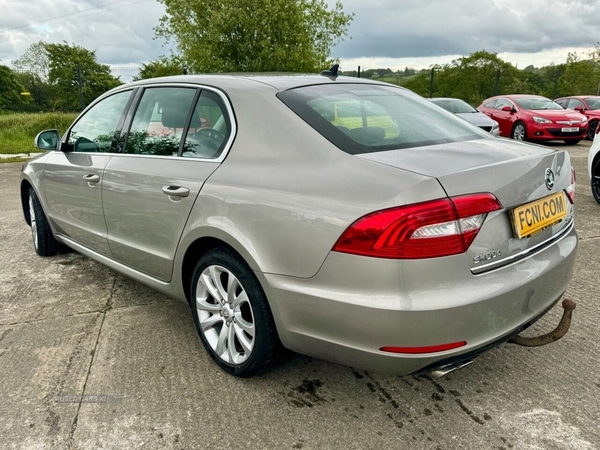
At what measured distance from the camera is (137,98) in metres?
3.25

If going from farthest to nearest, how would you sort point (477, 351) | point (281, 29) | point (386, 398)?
1. point (281, 29)
2. point (386, 398)
3. point (477, 351)

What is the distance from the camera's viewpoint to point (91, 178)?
3.32 m

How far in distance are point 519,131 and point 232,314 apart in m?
12.4

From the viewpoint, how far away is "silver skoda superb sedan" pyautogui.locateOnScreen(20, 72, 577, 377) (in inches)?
72.8

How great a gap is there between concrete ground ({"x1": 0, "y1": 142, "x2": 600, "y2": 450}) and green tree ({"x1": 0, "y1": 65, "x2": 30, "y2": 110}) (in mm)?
61097

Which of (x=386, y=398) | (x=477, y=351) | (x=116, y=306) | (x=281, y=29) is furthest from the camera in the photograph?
(x=281, y=29)

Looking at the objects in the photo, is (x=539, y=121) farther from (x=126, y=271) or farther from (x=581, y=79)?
(x=581, y=79)

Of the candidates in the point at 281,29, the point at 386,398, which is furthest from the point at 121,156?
the point at 281,29

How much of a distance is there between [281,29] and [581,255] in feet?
65.5

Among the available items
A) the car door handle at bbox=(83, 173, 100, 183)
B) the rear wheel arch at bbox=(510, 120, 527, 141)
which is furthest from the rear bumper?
the rear wheel arch at bbox=(510, 120, 527, 141)

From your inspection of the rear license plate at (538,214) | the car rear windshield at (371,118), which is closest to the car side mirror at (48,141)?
the car rear windshield at (371,118)

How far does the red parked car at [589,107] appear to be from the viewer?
547 inches

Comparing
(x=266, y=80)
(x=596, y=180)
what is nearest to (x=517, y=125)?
(x=596, y=180)

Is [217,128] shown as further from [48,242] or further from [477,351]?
[48,242]
